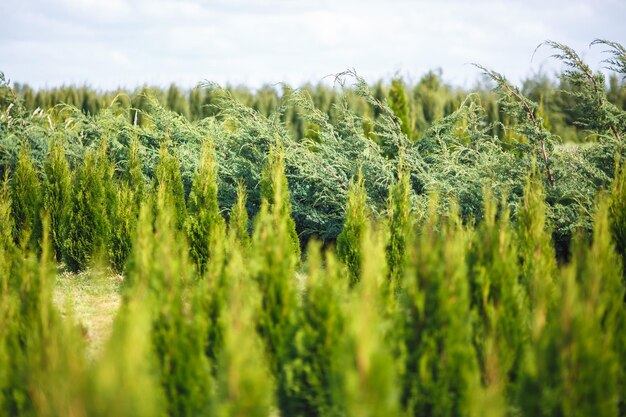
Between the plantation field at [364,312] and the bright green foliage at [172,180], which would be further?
the bright green foliage at [172,180]

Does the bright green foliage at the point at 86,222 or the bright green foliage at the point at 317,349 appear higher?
the bright green foliage at the point at 86,222

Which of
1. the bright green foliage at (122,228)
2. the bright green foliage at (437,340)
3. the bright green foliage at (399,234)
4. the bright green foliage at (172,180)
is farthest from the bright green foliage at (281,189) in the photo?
the bright green foliage at (437,340)

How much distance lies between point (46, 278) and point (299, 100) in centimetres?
616

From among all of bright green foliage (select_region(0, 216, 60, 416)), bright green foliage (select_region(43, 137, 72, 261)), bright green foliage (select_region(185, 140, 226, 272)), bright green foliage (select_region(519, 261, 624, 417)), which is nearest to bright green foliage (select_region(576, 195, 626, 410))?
bright green foliage (select_region(519, 261, 624, 417))

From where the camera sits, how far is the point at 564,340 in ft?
11.9

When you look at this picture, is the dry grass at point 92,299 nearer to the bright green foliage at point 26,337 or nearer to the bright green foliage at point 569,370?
the bright green foliage at point 26,337

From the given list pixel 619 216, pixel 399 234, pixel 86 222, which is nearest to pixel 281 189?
pixel 399 234

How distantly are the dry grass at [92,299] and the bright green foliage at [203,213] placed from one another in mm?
1273

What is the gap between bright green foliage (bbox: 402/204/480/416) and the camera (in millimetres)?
3980

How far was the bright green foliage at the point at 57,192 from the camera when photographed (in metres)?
9.45

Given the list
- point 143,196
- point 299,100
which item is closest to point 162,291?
point 143,196

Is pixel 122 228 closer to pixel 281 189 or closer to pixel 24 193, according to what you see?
pixel 24 193

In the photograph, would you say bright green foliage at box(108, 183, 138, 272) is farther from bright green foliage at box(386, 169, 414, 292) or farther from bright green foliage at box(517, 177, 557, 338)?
bright green foliage at box(517, 177, 557, 338)

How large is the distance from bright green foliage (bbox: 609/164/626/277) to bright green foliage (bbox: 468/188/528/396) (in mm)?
2253
